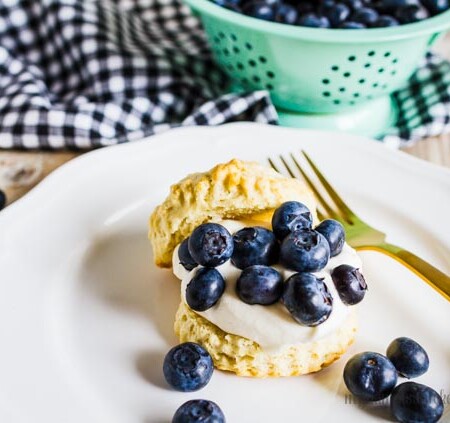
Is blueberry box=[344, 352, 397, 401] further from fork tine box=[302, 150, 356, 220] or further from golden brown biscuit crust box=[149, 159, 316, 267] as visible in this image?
fork tine box=[302, 150, 356, 220]

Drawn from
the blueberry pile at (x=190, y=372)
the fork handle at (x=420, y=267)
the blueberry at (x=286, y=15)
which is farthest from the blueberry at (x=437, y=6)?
the blueberry pile at (x=190, y=372)

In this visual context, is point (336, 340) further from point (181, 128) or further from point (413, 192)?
point (181, 128)

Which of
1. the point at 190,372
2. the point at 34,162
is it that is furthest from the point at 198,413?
the point at 34,162

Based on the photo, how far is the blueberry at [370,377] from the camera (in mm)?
1246

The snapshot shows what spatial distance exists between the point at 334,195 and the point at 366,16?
589 millimetres

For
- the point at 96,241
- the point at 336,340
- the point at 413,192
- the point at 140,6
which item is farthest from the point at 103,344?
the point at 140,6

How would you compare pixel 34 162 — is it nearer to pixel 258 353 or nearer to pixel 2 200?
pixel 2 200

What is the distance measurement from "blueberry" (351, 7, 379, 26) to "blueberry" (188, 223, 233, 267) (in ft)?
3.30

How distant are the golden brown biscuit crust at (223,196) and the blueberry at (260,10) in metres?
0.74

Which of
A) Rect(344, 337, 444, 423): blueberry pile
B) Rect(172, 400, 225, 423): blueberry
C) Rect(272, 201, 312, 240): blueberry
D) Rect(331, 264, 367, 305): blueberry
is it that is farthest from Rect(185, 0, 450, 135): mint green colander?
Rect(172, 400, 225, 423): blueberry

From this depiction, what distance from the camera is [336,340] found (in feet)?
4.40

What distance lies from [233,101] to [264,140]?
0.81 ft

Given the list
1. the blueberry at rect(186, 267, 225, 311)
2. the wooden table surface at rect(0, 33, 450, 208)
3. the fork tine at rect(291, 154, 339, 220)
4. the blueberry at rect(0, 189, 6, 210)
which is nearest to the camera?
the blueberry at rect(186, 267, 225, 311)

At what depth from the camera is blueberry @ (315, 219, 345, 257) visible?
4.48ft
